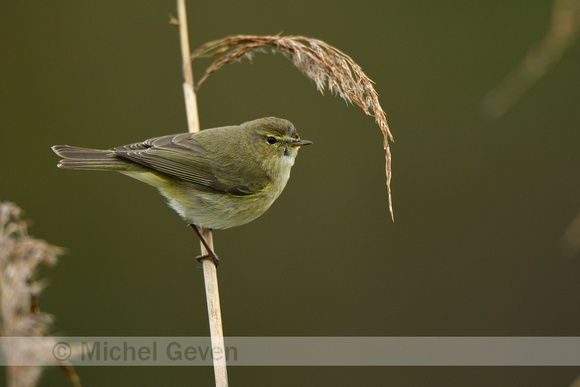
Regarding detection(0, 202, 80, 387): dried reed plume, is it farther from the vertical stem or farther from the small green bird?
the small green bird

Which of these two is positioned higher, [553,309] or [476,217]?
[476,217]

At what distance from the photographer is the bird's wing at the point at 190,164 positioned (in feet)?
10.5

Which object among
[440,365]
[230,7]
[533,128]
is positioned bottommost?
[440,365]

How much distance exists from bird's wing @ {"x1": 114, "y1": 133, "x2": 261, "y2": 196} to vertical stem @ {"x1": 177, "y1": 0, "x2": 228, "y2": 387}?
142mm

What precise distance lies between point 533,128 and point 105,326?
13.3ft

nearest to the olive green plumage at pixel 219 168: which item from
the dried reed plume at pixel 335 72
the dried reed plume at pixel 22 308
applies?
the dried reed plume at pixel 335 72

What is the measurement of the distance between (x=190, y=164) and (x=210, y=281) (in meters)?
0.87

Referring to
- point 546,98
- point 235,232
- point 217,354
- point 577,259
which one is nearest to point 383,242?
point 235,232

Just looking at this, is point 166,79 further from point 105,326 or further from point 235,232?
point 105,326

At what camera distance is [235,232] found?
15.7 ft

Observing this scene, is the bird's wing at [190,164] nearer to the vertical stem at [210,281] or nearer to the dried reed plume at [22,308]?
the vertical stem at [210,281]

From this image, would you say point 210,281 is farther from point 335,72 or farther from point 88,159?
point 335,72

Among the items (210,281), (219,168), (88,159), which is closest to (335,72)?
(210,281)
